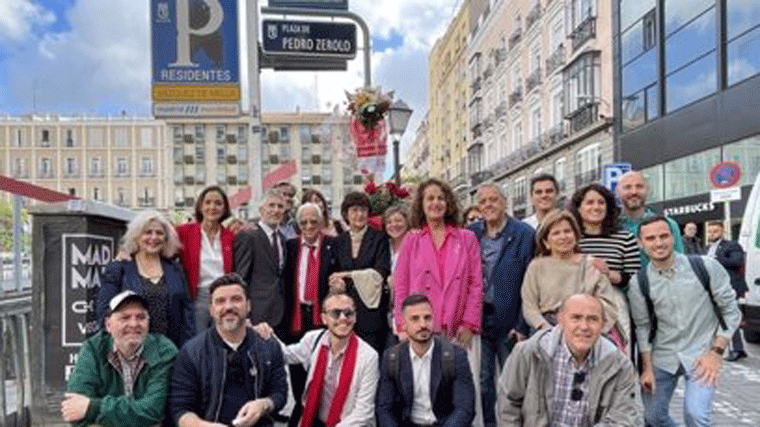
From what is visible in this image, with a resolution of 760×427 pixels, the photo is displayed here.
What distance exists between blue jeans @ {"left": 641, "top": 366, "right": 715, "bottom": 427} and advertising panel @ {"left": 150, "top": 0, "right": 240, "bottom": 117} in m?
5.87

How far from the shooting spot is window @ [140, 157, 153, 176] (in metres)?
112

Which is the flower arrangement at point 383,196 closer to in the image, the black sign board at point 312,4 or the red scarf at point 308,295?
the red scarf at point 308,295

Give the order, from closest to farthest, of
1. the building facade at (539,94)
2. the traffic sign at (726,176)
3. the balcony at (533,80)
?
the traffic sign at (726,176)
the building facade at (539,94)
the balcony at (533,80)

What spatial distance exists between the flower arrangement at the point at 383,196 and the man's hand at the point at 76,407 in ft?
13.0

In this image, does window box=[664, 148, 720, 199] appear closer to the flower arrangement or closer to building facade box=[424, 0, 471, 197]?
the flower arrangement

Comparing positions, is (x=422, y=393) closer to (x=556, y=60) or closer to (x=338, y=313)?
(x=338, y=313)

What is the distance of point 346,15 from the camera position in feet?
35.6

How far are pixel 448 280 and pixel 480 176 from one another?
51.8 m

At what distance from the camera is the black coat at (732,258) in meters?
10.6

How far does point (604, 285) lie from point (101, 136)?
388 feet

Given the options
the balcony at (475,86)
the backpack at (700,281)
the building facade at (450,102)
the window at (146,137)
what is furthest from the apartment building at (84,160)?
the backpack at (700,281)

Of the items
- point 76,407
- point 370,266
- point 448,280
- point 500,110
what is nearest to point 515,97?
point 500,110

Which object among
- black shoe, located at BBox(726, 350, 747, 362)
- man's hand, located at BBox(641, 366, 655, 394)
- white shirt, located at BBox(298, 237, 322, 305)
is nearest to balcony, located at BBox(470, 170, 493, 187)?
black shoe, located at BBox(726, 350, 747, 362)

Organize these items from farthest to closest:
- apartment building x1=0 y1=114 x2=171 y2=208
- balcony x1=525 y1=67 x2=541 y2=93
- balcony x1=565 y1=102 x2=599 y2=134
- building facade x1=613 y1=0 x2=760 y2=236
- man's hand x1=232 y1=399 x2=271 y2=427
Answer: apartment building x1=0 y1=114 x2=171 y2=208 → balcony x1=525 y1=67 x2=541 y2=93 → balcony x1=565 y1=102 x2=599 y2=134 → building facade x1=613 y1=0 x2=760 y2=236 → man's hand x1=232 y1=399 x2=271 y2=427
